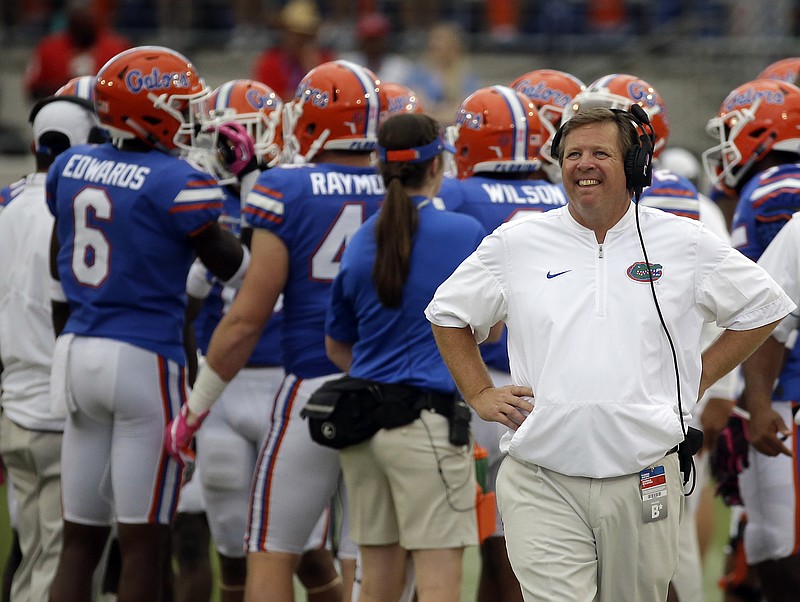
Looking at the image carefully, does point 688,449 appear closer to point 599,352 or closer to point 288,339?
point 599,352

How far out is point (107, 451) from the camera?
4523 millimetres

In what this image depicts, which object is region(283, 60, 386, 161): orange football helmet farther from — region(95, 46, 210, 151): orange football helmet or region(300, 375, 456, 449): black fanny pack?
region(300, 375, 456, 449): black fanny pack

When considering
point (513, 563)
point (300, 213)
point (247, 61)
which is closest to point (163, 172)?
point (300, 213)

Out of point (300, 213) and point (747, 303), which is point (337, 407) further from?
point (747, 303)

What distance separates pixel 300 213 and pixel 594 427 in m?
1.52

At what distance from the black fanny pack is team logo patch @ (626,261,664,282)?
3.26ft

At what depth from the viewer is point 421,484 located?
4.09 m

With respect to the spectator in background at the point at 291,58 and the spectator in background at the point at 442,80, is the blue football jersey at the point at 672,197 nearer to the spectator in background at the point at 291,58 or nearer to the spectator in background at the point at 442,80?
the spectator in background at the point at 442,80

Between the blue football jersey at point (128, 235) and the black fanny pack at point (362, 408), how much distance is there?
0.73 metres

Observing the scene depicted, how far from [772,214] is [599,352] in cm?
151

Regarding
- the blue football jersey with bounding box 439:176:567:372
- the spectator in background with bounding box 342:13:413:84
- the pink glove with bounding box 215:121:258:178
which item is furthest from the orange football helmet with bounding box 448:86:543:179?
the spectator in background with bounding box 342:13:413:84

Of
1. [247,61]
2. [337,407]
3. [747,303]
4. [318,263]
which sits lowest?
[247,61]

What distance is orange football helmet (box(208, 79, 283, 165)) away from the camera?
5.60 metres

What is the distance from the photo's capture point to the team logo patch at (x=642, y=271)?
11.0 ft
